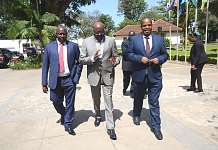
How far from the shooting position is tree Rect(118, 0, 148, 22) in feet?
215

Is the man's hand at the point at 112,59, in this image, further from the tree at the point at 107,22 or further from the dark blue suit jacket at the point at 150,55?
the tree at the point at 107,22

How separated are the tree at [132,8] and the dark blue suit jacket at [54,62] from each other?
6609 centimetres

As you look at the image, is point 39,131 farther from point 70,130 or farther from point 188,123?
point 188,123

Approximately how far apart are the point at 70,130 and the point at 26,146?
0.74 metres

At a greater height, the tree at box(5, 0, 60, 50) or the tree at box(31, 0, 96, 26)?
the tree at box(31, 0, 96, 26)

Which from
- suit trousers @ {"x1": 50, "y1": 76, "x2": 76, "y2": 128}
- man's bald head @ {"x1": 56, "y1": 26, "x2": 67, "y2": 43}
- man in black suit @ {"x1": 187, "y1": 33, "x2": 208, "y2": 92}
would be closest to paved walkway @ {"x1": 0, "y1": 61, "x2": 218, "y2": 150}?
suit trousers @ {"x1": 50, "y1": 76, "x2": 76, "y2": 128}

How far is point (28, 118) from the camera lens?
449 centimetres

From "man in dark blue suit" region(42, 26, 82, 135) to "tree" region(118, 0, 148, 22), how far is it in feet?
217

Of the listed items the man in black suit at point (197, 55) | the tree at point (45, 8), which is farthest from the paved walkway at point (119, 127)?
the tree at point (45, 8)

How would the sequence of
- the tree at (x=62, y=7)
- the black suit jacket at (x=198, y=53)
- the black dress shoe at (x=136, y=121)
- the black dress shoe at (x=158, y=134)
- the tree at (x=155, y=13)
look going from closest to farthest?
the black dress shoe at (x=158, y=134) → the black dress shoe at (x=136, y=121) → the black suit jacket at (x=198, y=53) → the tree at (x=62, y=7) → the tree at (x=155, y=13)

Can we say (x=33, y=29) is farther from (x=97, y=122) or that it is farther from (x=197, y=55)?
(x=97, y=122)

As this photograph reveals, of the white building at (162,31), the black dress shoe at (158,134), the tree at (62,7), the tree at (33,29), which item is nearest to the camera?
the black dress shoe at (158,134)

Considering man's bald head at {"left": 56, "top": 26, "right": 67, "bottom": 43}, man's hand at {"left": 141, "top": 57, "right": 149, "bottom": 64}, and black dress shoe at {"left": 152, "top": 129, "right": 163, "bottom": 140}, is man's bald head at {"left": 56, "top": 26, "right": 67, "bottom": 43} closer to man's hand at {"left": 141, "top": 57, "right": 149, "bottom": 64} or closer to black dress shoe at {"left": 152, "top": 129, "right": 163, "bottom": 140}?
man's hand at {"left": 141, "top": 57, "right": 149, "bottom": 64}

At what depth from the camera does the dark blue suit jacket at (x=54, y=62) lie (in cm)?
346
